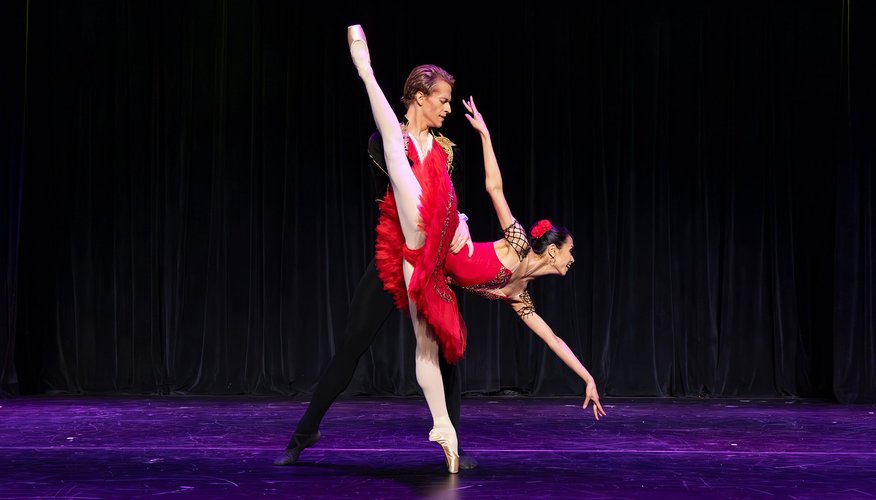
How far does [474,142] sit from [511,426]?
2328 millimetres

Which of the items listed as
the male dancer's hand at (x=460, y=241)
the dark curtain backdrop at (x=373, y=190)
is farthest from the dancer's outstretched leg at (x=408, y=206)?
the dark curtain backdrop at (x=373, y=190)

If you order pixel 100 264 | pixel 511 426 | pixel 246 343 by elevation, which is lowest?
pixel 511 426

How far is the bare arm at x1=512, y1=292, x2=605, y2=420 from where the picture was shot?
2.66 m

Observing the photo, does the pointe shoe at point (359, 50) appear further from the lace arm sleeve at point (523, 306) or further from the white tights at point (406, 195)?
the lace arm sleeve at point (523, 306)

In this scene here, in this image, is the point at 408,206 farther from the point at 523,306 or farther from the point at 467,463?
the point at 467,463

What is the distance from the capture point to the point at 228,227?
579cm

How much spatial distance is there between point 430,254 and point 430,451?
3.10 ft

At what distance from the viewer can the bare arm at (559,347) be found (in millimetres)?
2660

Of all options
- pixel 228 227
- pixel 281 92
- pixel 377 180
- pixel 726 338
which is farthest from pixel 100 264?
pixel 726 338

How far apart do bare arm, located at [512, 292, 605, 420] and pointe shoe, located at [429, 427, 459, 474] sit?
0.41 metres

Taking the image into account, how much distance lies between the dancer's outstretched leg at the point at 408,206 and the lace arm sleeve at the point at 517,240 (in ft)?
1.18

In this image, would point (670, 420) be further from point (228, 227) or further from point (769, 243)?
point (228, 227)

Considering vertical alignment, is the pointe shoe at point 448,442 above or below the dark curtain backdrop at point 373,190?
below

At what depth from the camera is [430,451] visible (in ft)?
10.5
